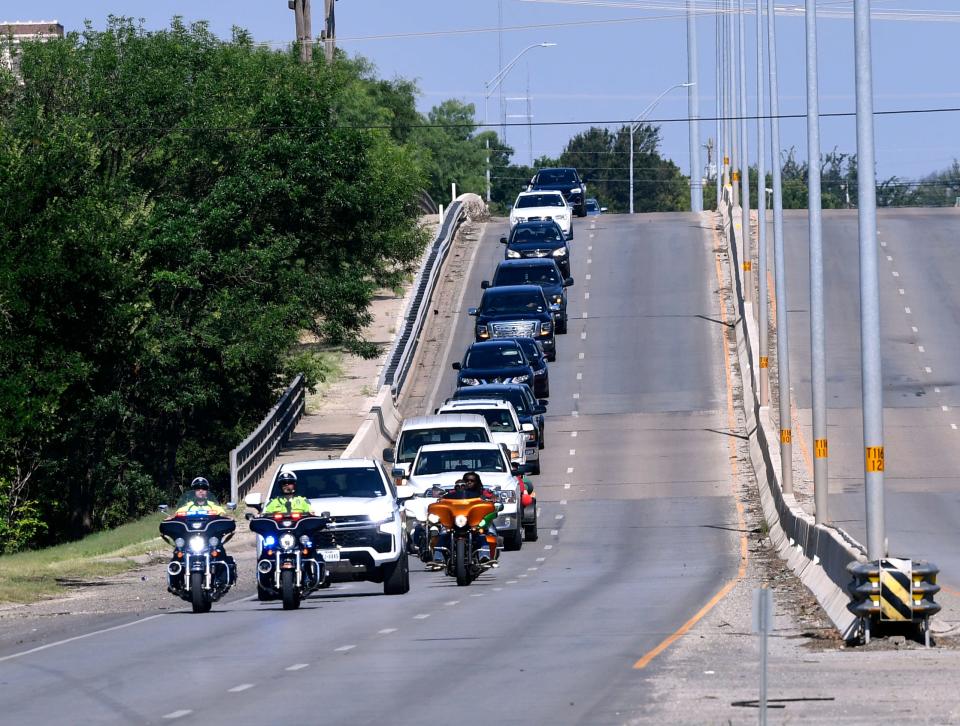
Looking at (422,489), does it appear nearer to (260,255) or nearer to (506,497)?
(506,497)

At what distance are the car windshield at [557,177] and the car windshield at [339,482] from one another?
6229 centimetres

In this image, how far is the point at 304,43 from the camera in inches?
2016

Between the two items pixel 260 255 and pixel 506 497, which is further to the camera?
pixel 260 255

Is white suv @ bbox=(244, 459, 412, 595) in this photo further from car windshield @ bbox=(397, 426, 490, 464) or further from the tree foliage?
the tree foliage

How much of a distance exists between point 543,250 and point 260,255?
833 inches

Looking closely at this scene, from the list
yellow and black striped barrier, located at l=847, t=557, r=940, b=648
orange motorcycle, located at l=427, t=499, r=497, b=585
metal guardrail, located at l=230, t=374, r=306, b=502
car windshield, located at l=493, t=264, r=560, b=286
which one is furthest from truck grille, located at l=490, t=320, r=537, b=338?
yellow and black striped barrier, located at l=847, t=557, r=940, b=648

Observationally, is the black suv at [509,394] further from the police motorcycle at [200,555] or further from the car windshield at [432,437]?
the police motorcycle at [200,555]

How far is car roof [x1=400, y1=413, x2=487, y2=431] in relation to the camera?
33.4 metres

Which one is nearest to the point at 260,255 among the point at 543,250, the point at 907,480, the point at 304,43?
the point at 304,43

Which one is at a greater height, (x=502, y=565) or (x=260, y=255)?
(x=260, y=255)

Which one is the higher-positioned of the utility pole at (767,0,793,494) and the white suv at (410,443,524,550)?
the utility pole at (767,0,793,494)

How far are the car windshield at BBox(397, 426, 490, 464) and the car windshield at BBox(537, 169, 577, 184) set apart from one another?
52756 mm

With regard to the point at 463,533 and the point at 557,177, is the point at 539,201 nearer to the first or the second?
the point at 557,177

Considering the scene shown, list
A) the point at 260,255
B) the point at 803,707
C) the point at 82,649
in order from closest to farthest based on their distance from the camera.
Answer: the point at 803,707
the point at 82,649
the point at 260,255
